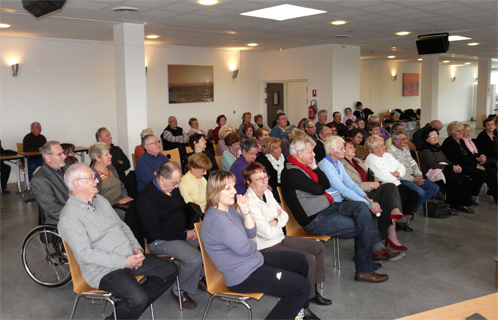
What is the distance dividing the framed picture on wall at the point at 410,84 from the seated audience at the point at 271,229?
1912 cm

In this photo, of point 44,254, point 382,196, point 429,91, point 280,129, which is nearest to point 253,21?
point 280,129

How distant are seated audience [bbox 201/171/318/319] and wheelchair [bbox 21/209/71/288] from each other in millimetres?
1787

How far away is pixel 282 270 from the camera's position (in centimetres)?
309

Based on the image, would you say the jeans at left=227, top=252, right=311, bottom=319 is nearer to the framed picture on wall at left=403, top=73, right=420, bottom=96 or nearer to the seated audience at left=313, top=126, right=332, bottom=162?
the seated audience at left=313, top=126, right=332, bottom=162

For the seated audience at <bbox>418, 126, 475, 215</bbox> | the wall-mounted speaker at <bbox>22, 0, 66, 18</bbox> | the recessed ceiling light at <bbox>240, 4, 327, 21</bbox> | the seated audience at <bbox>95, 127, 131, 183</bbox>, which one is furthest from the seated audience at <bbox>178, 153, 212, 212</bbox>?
the seated audience at <bbox>418, 126, 475, 215</bbox>

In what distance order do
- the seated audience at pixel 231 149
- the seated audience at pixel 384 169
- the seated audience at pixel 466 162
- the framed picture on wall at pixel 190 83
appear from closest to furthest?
the seated audience at pixel 384 169 < the seated audience at pixel 231 149 < the seated audience at pixel 466 162 < the framed picture on wall at pixel 190 83

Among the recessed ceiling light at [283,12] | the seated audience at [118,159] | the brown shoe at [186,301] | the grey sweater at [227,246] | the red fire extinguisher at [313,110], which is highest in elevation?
the recessed ceiling light at [283,12]

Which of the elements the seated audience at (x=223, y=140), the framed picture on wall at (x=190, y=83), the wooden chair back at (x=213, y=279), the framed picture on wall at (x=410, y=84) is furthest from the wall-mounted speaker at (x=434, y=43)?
the framed picture on wall at (x=410, y=84)

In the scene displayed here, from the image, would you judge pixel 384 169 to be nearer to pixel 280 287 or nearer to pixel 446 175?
pixel 446 175

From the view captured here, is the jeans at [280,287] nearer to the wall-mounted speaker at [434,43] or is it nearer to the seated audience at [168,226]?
the seated audience at [168,226]

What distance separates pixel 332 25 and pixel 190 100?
16.9 feet

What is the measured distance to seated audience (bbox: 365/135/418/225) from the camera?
5355 mm

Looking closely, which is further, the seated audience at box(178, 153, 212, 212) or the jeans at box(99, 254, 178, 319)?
the seated audience at box(178, 153, 212, 212)

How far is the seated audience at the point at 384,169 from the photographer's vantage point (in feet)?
17.6
